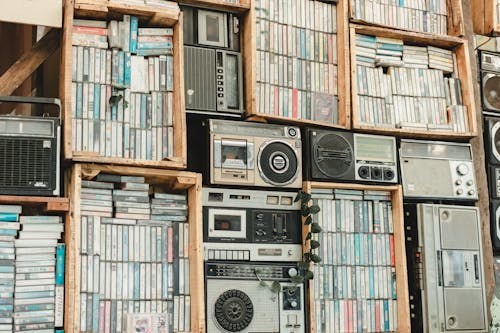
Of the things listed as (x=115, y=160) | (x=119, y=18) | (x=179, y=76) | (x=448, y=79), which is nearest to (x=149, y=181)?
(x=115, y=160)

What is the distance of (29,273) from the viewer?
369cm

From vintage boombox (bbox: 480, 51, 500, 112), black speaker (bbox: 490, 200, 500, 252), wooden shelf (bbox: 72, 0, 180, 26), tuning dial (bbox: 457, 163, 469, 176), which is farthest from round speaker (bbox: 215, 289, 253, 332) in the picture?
vintage boombox (bbox: 480, 51, 500, 112)

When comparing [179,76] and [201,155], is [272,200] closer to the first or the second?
[201,155]

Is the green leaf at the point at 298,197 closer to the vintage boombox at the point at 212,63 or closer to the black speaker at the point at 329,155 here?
the black speaker at the point at 329,155

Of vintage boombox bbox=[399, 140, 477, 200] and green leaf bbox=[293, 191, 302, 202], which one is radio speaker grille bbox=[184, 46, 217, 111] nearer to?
green leaf bbox=[293, 191, 302, 202]

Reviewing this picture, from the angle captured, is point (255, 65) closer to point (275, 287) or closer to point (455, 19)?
point (275, 287)

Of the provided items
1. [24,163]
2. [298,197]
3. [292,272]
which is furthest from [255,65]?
[24,163]

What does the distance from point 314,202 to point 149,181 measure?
2.95 feet

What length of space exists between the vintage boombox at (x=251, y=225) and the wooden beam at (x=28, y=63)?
1.02 meters

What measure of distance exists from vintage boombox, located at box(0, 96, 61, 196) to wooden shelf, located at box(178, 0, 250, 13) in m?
1.01

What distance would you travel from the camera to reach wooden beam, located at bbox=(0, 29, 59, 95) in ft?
13.1

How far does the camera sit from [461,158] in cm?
488

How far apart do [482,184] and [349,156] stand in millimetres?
951

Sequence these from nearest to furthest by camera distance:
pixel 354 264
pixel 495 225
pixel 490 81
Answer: pixel 354 264, pixel 495 225, pixel 490 81
